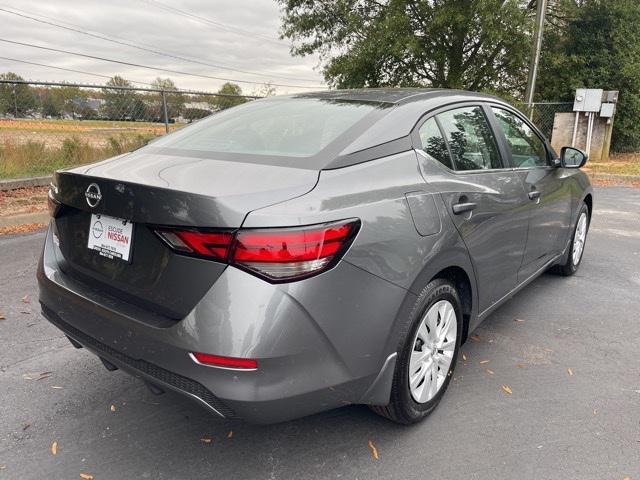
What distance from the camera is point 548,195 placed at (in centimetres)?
367

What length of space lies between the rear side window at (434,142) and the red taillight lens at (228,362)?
Result: 1.39m

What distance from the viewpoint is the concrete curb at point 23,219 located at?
6.27m

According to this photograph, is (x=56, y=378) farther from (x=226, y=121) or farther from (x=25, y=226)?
(x=25, y=226)

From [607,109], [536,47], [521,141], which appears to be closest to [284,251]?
[521,141]

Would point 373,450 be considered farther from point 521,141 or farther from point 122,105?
point 122,105

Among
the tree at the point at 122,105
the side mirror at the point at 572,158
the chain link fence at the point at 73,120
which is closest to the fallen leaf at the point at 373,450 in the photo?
the side mirror at the point at 572,158

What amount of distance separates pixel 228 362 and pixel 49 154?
8.26 m

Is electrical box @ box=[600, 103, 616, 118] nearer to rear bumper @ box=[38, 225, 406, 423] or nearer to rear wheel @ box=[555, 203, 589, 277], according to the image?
rear wheel @ box=[555, 203, 589, 277]

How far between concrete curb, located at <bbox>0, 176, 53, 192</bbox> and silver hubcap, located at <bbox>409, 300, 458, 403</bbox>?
23.6 feet

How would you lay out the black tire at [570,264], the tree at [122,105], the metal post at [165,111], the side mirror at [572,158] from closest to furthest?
the side mirror at [572,158], the black tire at [570,264], the tree at [122,105], the metal post at [165,111]

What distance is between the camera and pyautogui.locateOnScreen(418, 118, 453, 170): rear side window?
2.58 m

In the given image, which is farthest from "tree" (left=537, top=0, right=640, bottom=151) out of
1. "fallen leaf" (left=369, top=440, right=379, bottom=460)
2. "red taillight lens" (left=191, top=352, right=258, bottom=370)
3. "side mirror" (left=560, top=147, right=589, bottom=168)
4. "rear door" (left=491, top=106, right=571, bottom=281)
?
"red taillight lens" (left=191, top=352, right=258, bottom=370)

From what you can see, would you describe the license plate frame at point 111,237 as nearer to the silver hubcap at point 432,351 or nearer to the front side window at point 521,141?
the silver hubcap at point 432,351

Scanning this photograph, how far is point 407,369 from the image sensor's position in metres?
2.28
